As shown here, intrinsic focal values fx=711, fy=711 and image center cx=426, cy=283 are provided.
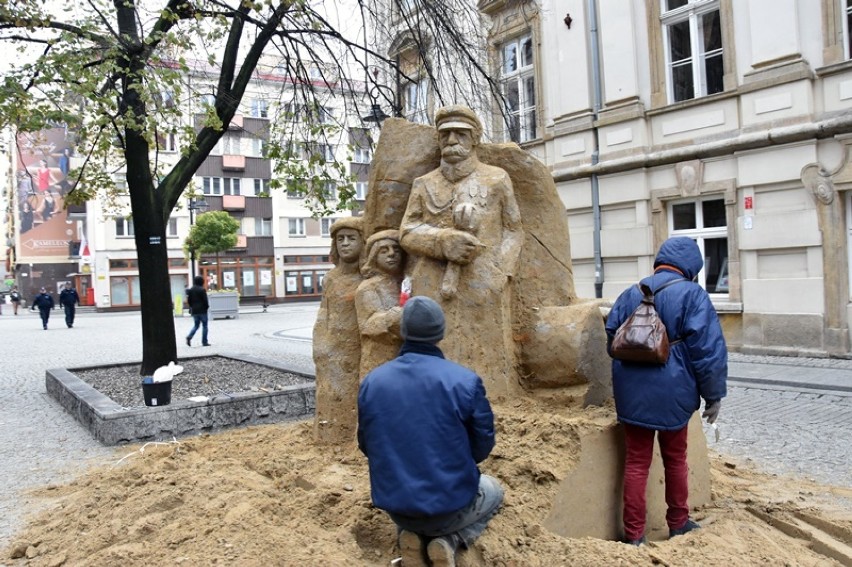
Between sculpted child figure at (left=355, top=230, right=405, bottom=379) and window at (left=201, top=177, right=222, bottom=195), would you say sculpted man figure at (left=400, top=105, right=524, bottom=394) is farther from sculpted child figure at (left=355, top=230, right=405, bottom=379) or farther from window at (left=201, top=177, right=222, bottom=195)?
window at (left=201, top=177, right=222, bottom=195)

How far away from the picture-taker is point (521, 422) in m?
4.08

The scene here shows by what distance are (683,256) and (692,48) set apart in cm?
974

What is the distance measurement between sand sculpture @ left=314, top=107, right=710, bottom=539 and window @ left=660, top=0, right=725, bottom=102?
840 cm

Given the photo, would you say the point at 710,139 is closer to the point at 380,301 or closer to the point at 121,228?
the point at 380,301

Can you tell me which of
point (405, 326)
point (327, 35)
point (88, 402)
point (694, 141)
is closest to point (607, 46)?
point (694, 141)

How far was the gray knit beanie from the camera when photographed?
2.96 m

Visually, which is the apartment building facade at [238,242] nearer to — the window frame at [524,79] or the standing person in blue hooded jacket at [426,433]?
the window frame at [524,79]

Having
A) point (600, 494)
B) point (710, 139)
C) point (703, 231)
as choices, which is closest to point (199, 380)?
point (600, 494)

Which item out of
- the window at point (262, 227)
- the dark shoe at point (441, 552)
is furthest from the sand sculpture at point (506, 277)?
the window at point (262, 227)

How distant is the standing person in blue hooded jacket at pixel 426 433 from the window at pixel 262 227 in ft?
127

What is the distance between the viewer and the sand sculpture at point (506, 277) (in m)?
4.43

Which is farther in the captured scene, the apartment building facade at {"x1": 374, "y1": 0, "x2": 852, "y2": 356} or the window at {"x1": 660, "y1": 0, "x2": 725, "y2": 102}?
the window at {"x1": 660, "y1": 0, "x2": 725, "y2": 102}

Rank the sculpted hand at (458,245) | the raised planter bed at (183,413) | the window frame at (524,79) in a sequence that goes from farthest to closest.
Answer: the window frame at (524,79)
the raised planter bed at (183,413)
the sculpted hand at (458,245)

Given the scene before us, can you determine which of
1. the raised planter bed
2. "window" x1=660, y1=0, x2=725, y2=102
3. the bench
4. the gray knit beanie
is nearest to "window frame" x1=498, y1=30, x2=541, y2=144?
"window" x1=660, y1=0, x2=725, y2=102
